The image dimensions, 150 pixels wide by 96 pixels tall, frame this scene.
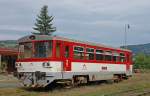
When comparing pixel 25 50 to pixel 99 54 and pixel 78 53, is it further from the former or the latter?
pixel 99 54

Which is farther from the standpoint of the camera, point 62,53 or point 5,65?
point 5,65

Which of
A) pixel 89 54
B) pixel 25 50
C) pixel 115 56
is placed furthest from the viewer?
pixel 115 56

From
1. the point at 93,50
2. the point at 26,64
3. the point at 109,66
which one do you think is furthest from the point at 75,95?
the point at 109,66

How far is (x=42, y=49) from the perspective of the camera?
2320 centimetres

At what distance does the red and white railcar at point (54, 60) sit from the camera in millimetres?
22719

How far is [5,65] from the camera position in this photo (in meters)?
50.3

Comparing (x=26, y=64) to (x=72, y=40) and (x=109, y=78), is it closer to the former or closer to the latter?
(x=72, y=40)

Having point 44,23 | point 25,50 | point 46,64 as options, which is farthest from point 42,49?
point 44,23

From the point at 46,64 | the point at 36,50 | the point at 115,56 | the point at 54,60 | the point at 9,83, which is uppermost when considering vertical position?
the point at 36,50

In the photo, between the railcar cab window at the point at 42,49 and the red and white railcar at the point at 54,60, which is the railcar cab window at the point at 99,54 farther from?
the railcar cab window at the point at 42,49

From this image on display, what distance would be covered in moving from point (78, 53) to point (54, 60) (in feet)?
9.71

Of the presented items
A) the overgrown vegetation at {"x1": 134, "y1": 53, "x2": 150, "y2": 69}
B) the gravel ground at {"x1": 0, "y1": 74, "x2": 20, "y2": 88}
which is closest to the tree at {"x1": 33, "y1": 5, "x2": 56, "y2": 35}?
the overgrown vegetation at {"x1": 134, "y1": 53, "x2": 150, "y2": 69}

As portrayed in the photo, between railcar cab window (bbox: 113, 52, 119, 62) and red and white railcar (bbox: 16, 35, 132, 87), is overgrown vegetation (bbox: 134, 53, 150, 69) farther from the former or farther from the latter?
red and white railcar (bbox: 16, 35, 132, 87)

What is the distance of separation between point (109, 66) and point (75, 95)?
9.94 metres
